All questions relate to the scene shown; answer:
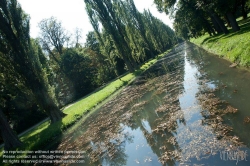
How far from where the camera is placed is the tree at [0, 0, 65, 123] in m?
17.2

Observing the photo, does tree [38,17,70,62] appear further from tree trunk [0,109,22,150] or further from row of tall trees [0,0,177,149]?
tree trunk [0,109,22,150]

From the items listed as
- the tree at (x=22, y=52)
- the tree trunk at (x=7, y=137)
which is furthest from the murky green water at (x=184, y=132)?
the tree at (x=22, y=52)

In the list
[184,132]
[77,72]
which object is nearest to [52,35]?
[77,72]

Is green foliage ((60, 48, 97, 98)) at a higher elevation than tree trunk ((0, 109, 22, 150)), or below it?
higher

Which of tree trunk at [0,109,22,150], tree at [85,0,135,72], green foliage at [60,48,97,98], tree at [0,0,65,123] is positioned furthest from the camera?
green foliage at [60,48,97,98]

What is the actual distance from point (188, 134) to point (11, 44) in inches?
676

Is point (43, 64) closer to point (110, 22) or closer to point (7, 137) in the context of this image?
point (110, 22)

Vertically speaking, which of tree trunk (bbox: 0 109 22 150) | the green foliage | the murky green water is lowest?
the murky green water

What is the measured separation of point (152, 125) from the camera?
973 cm

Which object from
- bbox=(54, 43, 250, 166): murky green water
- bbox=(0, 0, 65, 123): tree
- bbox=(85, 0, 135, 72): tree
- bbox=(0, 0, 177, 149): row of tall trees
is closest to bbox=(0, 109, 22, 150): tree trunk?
bbox=(0, 0, 177, 149): row of tall trees

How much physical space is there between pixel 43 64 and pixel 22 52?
56.6 feet

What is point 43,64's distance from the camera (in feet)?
112

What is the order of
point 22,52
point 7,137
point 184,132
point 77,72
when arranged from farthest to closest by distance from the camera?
point 77,72 < point 22,52 < point 7,137 < point 184,132

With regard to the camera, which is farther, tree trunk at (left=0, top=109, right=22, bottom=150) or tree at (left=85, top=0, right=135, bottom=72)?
tree at (left=85, top=0, right=135, bottom=72)
